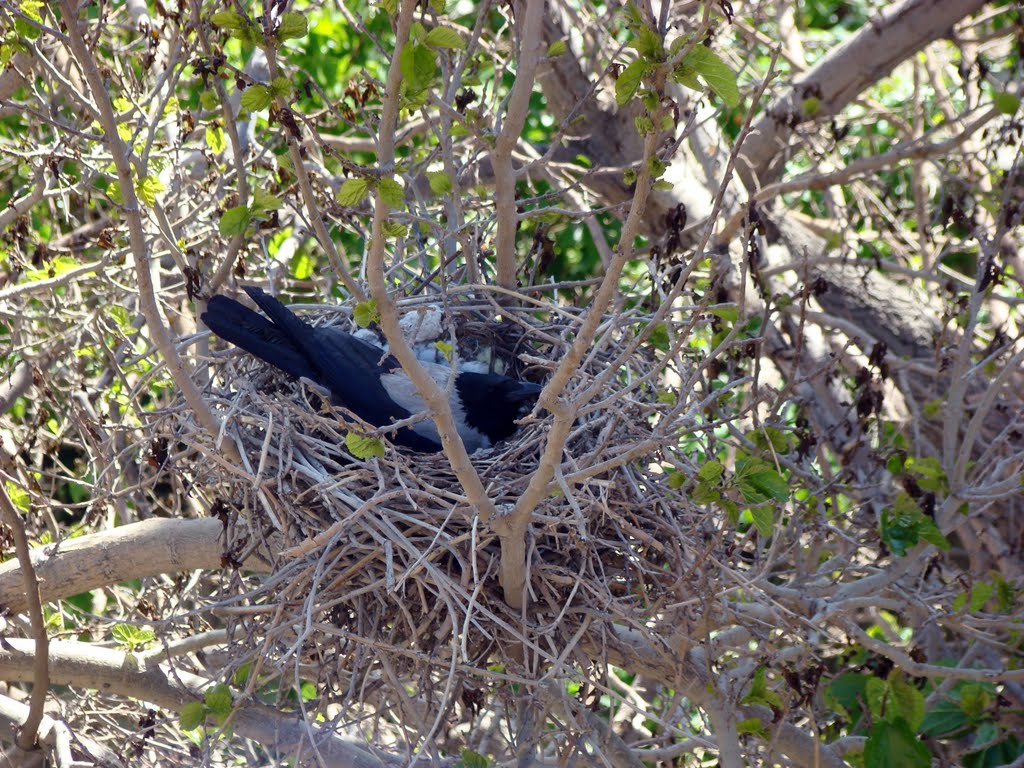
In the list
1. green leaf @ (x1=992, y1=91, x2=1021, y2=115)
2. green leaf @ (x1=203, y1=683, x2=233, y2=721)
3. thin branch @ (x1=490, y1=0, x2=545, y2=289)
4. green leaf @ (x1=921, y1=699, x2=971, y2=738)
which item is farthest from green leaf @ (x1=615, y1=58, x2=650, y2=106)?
green leaf @ (x1=921, y1=699, x2=971, y2=738)

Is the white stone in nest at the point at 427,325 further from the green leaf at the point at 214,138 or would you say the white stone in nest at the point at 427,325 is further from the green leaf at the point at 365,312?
the green leaf at the point at 365,312

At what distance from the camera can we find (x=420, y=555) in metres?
2.69

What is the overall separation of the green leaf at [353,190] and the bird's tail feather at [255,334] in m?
1.46

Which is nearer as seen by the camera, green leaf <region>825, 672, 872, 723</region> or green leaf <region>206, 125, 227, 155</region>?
green leaf <region>206, 125, 227, 155</region>

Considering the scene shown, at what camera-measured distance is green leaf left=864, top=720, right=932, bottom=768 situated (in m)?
2.97

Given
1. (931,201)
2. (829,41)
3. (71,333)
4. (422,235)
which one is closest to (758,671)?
(422,235)

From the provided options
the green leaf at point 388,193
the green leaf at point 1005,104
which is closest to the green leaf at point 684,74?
the green leaf at point 388,193

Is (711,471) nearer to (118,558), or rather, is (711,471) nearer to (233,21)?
(233,21)

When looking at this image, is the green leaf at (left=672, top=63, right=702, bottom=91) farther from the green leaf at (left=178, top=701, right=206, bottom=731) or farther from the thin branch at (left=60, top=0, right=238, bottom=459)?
the green leaf at (left=178, top=701, right=206, bottom=731)

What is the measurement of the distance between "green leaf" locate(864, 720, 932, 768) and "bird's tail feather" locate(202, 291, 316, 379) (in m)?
2.03

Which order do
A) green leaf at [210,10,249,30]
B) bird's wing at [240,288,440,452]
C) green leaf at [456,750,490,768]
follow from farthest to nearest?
bird's wing at [240,288,440,452] → green leaf at [456,750,490,768] → green leaf at [210,10,249,30]

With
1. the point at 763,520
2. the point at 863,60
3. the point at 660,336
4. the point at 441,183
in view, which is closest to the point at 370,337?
the point at 441,183

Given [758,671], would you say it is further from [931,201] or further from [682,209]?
[931,201]

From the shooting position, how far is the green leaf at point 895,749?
2969 millimetres
